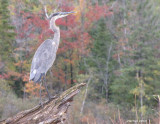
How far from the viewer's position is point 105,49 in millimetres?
21406

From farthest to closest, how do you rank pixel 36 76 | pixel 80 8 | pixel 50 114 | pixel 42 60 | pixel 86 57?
1. pixel 86 57
2. pixel 80 8
3. pixel 42 60
4. pixel 36 76
5. pixel 50 114

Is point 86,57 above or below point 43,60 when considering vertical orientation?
below

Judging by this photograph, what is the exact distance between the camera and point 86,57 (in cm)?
2072

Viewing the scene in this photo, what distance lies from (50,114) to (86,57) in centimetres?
1674

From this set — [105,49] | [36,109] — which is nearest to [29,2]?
[105,49]

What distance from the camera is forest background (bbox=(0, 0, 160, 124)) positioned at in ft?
47.0

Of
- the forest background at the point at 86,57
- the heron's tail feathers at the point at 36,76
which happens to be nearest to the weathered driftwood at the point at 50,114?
the heron's tail feathers at the point at 36,76

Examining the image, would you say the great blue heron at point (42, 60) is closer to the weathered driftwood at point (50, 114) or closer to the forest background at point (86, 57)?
the weathered driftwood at point (50, 114)

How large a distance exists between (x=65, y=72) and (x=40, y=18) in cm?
581

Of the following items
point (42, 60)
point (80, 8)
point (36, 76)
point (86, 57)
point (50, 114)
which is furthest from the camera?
Answer: point (86, 57)

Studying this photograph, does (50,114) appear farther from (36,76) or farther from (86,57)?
(86,57)

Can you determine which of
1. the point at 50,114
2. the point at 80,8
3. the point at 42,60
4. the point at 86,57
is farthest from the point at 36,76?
the point at 86,57

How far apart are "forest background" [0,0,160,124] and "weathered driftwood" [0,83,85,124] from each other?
830 centimetres

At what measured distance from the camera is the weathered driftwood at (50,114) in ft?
12.9
